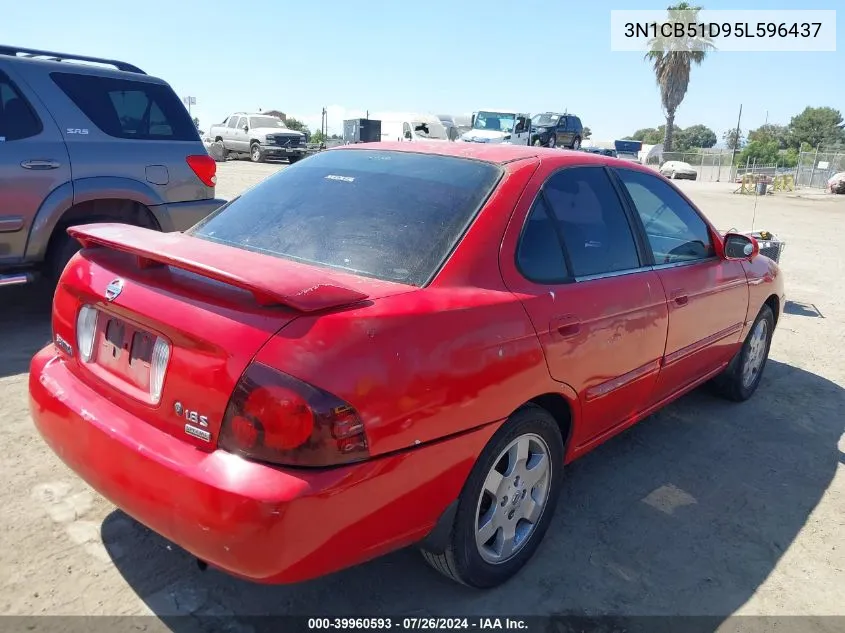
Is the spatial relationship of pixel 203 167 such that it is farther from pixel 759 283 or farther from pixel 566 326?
pixel 759 283

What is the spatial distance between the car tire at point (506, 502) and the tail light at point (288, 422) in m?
0.62

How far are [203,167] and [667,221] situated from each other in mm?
4054

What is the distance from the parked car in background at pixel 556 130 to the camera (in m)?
30.6

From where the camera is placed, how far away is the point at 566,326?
271 centimetres

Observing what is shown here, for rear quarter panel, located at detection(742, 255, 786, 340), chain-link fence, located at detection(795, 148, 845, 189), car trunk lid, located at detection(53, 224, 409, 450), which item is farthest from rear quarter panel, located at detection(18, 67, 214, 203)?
chain-link fence, located at detection(795, 148, 845, 189)

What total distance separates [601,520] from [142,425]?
6.82ft

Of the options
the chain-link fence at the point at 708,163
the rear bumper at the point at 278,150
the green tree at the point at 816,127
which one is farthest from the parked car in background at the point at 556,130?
the green tree at the point at 816,127

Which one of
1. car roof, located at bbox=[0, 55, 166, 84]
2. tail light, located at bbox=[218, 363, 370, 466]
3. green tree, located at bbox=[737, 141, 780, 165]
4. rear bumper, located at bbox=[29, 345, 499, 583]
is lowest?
rear bumper, located at bbox=[29, 345, 499, 583]

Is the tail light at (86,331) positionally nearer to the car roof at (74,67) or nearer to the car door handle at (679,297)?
the car door handle at (679,297)

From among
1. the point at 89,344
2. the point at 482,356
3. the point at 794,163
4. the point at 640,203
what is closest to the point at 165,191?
the point at 89,344

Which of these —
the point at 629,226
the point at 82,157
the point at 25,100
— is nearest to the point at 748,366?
the point at 629,226

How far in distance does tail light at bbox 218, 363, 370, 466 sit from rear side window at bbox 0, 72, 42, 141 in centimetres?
413

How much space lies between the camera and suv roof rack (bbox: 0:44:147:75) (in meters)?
5.28

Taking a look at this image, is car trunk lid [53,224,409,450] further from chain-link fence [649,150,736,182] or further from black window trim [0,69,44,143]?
chain-link fence [649,150,736,182]
